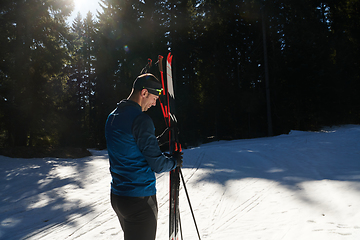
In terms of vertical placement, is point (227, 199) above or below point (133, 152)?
below

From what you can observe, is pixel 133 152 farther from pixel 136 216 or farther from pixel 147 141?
pixel 136 216

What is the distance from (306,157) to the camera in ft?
26.9

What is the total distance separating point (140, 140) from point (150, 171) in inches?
11.2

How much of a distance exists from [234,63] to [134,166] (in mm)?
27040

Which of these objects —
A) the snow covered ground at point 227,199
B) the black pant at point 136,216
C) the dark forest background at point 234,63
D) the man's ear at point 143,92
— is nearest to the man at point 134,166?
the black pant at point 136,216

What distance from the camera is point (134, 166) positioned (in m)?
1.67

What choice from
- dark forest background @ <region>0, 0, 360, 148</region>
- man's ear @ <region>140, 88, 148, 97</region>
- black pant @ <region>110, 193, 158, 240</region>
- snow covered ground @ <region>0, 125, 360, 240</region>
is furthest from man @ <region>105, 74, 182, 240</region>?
dark forest background @ <region>0, 0, 360, 148</region>

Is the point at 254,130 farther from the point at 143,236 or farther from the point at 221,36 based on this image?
the point at 143,236

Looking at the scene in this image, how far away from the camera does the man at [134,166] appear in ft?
5.29

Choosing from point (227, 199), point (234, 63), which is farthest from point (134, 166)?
point (234, 63)

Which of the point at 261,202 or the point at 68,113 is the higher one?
the point at 68,113

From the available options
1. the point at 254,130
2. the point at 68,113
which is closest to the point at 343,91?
the point at 254,130

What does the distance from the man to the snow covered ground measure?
194cm

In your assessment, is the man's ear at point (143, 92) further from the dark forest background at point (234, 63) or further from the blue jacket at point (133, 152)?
the dark forest background at point (234, 63)
